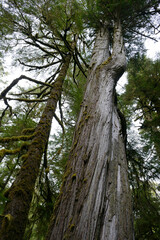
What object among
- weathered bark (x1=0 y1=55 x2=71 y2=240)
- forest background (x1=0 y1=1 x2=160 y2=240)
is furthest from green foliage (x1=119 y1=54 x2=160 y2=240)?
weathered bark (x1=0 y1=55 x2=71 y2=240)

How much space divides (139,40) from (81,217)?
18.6ft

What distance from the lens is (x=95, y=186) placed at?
1.12 m

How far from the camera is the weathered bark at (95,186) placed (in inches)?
37.3

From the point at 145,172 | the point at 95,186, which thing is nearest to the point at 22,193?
the point at 95,186

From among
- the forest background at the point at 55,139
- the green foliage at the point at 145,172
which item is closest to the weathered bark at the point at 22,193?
the forest background at the point at 55,139

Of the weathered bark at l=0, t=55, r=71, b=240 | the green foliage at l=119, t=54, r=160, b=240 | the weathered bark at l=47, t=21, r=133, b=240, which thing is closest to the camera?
the weathered bark at l=47, t=21, r=133, b=240

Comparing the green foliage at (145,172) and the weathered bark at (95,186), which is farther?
the green foliage at (145,172)

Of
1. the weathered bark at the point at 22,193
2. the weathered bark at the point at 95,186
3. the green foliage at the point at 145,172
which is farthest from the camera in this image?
the green foliage at the point at 145,172

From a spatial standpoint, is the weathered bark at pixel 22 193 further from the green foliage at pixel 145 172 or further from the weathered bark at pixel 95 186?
the green foliage at pixel 145 172

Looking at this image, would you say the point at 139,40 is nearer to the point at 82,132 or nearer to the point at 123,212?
the point at 82,132

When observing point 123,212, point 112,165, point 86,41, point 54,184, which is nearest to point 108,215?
point 123,212

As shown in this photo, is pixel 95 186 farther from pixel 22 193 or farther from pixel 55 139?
pixel 55 139

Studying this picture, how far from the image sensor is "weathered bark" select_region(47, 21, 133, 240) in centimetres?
95

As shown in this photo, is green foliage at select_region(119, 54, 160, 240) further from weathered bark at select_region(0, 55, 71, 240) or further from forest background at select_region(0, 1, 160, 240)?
weathered bark at select_region(0, 55, 71, 240)
